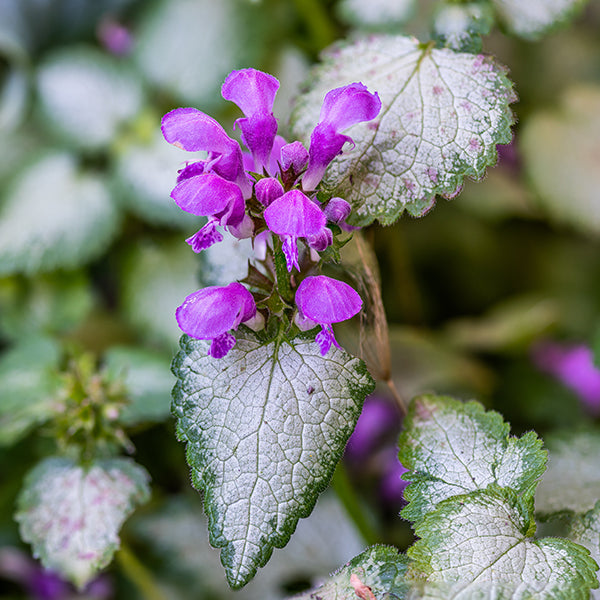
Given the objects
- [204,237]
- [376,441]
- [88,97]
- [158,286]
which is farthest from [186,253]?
[204,237]

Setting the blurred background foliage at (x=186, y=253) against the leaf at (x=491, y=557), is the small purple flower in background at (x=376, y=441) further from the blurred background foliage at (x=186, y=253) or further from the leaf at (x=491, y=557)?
the leaf at (x=491, y=557)

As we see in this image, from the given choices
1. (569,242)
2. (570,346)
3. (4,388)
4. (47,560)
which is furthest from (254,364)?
(569,242)

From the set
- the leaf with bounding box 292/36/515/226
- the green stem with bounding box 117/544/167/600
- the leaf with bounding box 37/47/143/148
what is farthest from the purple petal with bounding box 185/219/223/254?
the leaf with bounding box 37/47/143/148

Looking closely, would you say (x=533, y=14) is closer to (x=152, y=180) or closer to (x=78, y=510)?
(x=152, y=180)

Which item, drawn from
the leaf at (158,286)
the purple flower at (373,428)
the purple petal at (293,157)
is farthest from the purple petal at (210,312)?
the purple flower at (373,428)

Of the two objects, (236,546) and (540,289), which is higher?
(236,546)

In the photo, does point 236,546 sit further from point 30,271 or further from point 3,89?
point 3,89
